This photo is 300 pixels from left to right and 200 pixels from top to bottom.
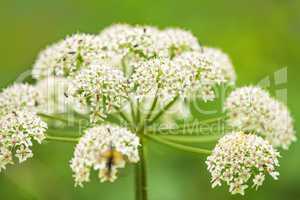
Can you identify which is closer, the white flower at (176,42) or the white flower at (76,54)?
the white flower at (76,54)

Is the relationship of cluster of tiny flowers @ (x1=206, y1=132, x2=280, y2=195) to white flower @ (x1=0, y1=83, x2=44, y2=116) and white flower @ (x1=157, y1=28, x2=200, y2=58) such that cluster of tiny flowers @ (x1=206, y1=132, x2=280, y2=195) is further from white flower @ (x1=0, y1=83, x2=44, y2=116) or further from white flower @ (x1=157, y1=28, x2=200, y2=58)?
white flower @ (x1=0, y1=83, x2=44, y2=116)

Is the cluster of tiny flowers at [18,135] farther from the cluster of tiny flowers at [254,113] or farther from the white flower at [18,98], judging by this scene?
the cluster of tiny flowers at [254,113]

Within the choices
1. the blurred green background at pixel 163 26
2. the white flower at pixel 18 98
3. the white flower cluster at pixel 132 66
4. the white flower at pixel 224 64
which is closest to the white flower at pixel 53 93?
the white flower cluster at pixel 132 66

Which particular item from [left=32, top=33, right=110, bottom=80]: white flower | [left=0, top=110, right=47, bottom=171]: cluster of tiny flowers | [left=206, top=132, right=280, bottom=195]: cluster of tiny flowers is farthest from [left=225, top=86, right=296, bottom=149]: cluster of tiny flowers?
[left=0, top=110, right=47, bottom=171]: cluster of tiny flowers

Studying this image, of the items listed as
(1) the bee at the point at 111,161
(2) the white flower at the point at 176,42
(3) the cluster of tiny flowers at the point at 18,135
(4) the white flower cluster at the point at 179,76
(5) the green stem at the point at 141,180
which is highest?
(2) the white flower at the point at 176,42

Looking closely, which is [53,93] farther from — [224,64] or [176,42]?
[224,64]

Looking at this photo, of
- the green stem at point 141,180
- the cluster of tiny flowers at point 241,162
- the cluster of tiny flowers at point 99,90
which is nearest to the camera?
the cluster of tiny flowers at point 241,162
